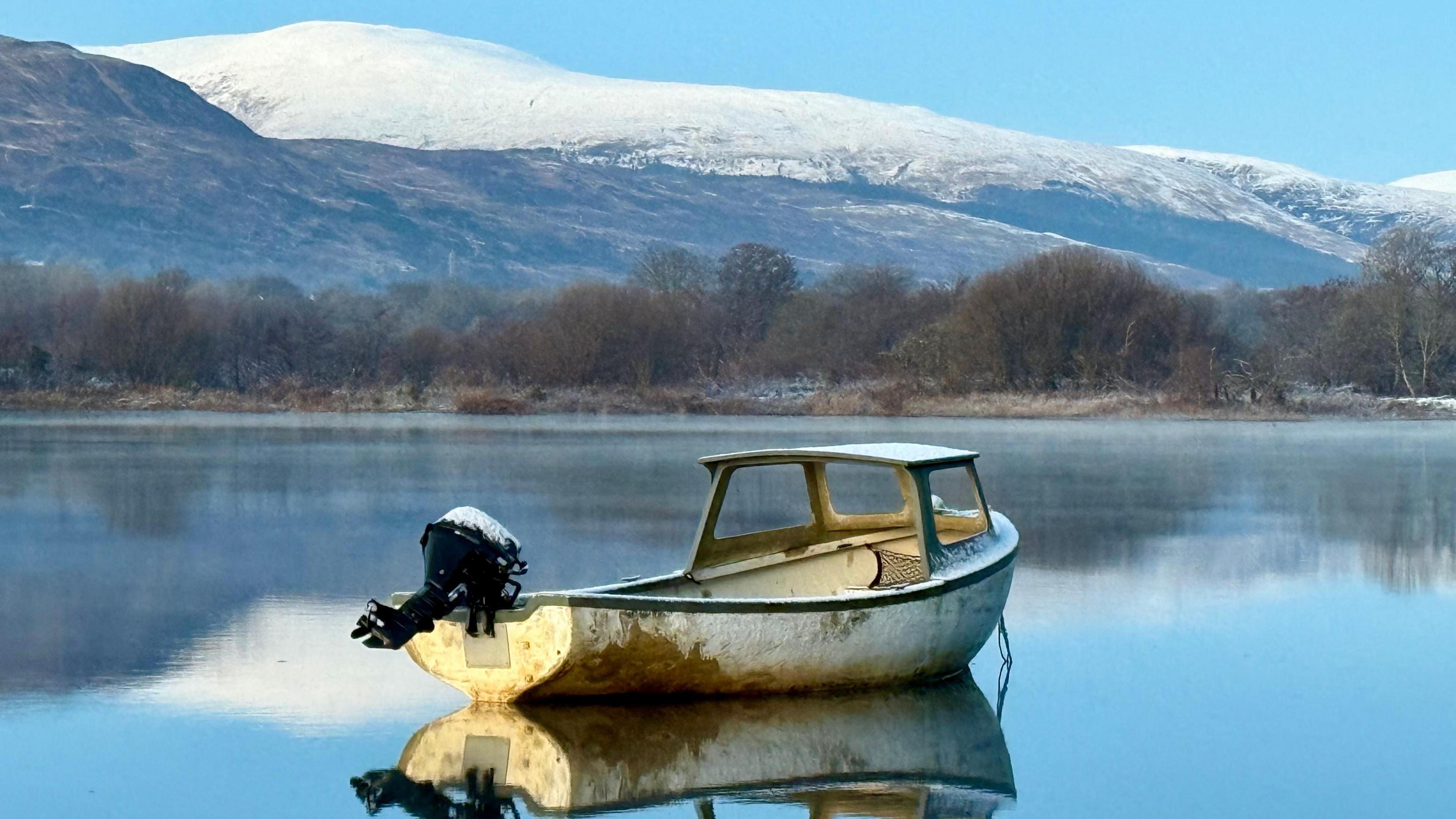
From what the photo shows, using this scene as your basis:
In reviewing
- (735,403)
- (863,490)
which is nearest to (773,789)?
(863,490)

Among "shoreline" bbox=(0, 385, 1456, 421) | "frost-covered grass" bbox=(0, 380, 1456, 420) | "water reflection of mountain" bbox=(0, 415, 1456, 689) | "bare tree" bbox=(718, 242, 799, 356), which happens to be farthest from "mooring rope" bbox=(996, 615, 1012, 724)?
"bare tree" bbox=(718, 242, 799, 356)

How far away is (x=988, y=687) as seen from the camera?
1363cm

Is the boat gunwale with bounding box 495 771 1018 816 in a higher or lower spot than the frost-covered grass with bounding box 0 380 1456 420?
higher

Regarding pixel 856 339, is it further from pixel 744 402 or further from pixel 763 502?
pixel 763 502

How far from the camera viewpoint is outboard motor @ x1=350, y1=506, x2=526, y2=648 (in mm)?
11617

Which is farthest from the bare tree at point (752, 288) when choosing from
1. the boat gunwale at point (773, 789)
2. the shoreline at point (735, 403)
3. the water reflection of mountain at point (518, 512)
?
the boat gunwale at point (773, 789)

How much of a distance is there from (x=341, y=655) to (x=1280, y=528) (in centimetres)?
1514

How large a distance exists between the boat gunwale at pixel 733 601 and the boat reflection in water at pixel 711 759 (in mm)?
713

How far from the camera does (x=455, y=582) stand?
1177 centimetres

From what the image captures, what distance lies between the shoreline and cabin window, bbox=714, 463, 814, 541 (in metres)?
29.4

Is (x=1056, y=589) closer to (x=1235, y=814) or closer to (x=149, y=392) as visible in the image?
(x=1235, y=814)

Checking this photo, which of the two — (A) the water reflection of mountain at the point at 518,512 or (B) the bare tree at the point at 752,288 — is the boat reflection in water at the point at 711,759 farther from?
(B) the bare tree at the point at 752,288

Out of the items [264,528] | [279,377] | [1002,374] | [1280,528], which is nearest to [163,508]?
[264,528]

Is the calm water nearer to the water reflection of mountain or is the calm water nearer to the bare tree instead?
the water reflection of mountain
